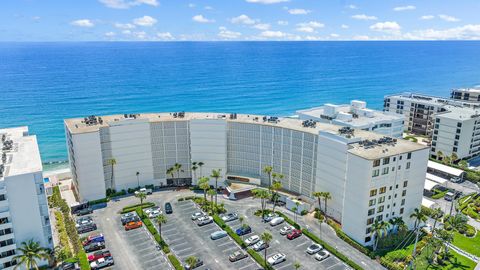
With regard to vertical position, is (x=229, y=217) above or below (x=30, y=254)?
below

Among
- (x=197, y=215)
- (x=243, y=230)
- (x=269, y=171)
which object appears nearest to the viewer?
(x=243, y=230)

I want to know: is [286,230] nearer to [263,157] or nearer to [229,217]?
[229,217]

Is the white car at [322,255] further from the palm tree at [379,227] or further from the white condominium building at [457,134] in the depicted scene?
the white condominium building at [457,134]

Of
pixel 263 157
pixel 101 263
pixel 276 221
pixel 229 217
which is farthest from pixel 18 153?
pixel 263 157

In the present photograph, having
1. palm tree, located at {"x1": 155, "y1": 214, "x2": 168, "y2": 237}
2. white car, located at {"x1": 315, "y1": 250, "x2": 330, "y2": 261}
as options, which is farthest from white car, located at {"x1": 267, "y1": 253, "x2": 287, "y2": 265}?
palm tree, located at {"x1": 155, "y1": 214, "x2": 168, "y2": 237}

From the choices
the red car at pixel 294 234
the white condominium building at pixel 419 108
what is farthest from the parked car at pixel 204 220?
the white condominium building at pixel 419 108

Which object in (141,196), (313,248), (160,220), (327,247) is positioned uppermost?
(160,220)

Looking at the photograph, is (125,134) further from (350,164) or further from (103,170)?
(350,164)

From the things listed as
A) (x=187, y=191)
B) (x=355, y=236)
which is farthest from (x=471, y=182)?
(x=187, y=191)
